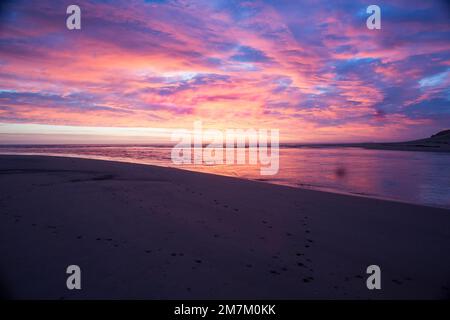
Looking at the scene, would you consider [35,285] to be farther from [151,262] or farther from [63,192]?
[63,192]

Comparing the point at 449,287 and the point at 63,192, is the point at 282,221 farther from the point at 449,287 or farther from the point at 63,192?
the point at 63,192

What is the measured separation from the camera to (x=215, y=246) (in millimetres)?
6086

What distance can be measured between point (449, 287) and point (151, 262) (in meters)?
5.46

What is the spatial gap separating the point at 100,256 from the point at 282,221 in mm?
4903

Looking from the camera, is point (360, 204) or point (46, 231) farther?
point (360, 204)

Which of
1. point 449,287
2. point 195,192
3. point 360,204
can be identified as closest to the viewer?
point 449,287

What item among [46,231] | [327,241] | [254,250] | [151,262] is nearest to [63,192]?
[46,231]

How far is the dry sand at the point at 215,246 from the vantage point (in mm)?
4586

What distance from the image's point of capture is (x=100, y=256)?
539 cm

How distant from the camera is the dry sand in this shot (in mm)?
4586
